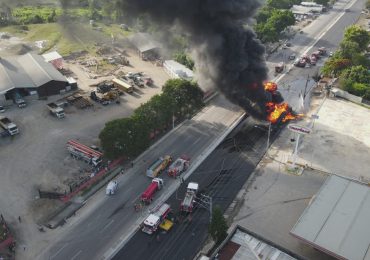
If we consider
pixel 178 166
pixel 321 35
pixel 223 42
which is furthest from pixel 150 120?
pixel 321 35

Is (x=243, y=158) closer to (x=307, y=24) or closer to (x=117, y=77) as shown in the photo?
(x=117, y=77)

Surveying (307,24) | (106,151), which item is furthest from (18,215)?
(307,24)

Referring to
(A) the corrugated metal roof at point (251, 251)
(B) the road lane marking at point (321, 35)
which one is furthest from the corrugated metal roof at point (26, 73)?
(A) the corrugated metal roof at point (251, 251)

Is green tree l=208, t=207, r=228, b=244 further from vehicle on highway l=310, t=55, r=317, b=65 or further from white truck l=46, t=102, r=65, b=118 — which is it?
vehicle on highway l=310, t=55, r=317, b=65

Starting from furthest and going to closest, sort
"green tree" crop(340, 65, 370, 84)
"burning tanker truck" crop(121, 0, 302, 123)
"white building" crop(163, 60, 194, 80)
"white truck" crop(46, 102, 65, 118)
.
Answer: "white building" crop(163, 60, 194, 80) → "green tree" crop(340, 65, 370, 84) → "white truck" crop(46, 102, 65, 118) → "burning tanker truck" crop(121, 0, 302, 123)

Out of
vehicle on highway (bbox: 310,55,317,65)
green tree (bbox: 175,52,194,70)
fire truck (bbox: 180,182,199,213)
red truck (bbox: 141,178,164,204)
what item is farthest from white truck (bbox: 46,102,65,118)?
vehicle on highway (bbox: 310,55,317,65)

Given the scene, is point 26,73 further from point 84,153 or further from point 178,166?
point 178,166

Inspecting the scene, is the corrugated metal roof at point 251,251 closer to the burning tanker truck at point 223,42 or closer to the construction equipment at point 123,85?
the burning tanker truck at point 223,42
